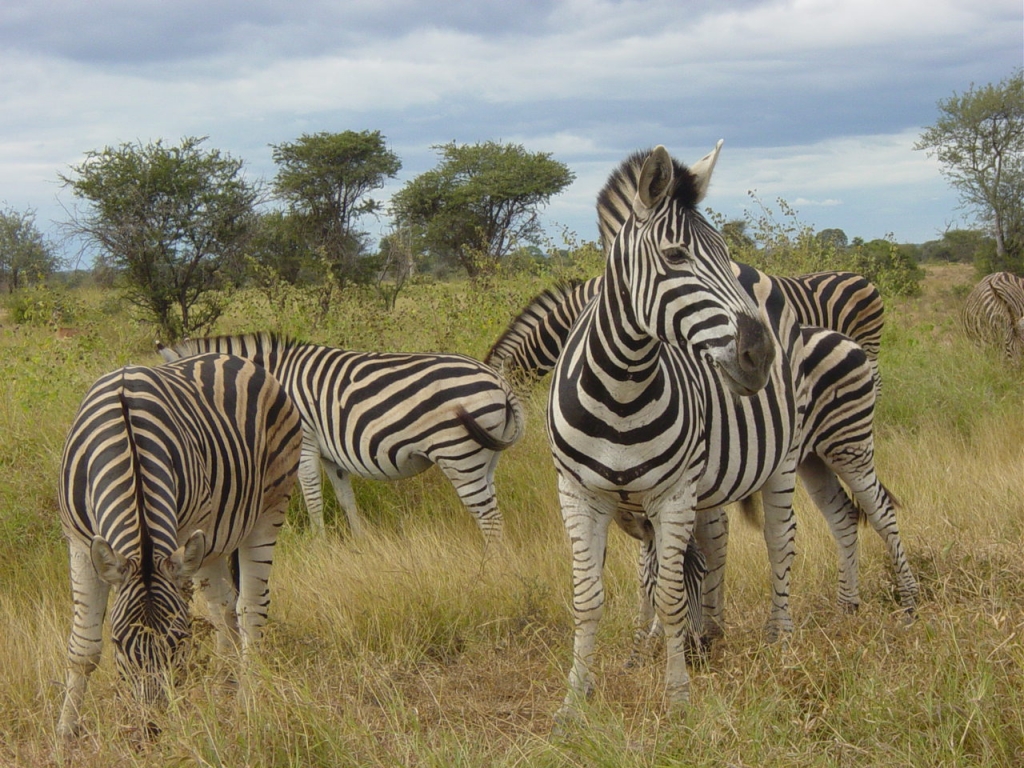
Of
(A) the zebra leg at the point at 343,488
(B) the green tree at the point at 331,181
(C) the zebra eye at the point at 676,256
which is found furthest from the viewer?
Answer: (B) the green tree at the point at 331,181

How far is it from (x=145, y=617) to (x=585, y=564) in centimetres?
157

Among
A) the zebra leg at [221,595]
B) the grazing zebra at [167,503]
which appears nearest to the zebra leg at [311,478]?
the grazing zebra at [167,503]

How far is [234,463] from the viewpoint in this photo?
14.1 ft

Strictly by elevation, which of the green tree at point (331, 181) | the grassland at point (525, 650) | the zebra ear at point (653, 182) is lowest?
the grassland at point (525, 650)

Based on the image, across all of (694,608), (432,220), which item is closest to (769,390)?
(694,608)

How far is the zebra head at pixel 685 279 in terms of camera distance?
296 cm

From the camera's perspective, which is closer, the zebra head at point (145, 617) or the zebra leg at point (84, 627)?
the zebra head at point (145, 617)

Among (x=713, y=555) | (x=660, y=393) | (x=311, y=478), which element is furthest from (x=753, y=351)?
(x=311, y=478)

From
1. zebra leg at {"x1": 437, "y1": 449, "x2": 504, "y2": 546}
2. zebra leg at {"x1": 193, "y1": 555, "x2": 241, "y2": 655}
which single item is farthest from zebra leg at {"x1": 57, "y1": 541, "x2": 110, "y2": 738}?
zebra leg at {"x1": 437, "y1": 449, "x2": 504, "y2": 546}

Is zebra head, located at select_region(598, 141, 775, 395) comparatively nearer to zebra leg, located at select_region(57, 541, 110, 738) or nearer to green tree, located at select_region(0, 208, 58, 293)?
zebra leg, located at select_region(57, 541, 110, 738)

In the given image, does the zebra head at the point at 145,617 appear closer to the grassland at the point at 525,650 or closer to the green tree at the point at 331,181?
the grassland at the point at 525,650

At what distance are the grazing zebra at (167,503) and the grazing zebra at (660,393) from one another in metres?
1.40

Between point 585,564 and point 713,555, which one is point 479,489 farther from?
point 585,564

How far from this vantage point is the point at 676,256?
3.16m
